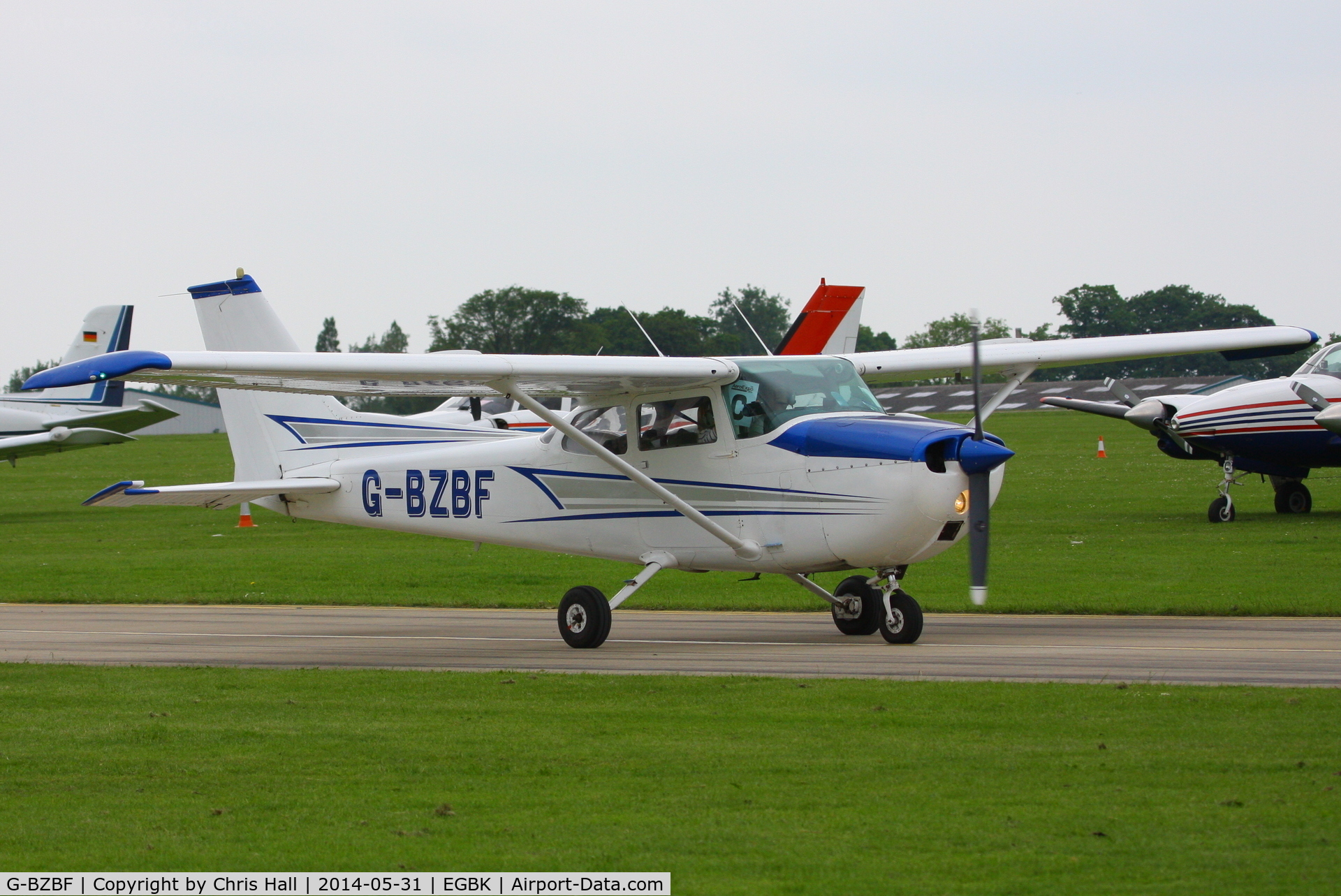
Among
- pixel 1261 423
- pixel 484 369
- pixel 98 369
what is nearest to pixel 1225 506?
pixel 1261 423

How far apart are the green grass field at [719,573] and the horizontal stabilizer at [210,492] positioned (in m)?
2.79

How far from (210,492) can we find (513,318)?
3965 inches

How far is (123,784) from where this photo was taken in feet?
25.6

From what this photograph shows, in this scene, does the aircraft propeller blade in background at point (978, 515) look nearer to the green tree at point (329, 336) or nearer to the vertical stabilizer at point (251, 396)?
the vertical stabilizer at point (251, 396)

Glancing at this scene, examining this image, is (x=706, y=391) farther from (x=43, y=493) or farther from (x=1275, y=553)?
(x=43, y=493)

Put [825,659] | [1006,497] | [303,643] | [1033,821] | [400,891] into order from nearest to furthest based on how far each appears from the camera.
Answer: [400,891] → [1033,821] → [825,659] → [303,643] → [1006,497]

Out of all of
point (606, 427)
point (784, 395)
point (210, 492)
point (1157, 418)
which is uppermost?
point (784, 395)

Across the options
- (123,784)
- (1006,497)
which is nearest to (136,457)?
(1006,497)

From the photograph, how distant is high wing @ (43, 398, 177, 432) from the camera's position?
38.0m

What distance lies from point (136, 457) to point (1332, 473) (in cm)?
4858

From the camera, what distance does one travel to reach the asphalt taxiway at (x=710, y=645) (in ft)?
37.7

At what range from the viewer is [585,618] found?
13.5 metres

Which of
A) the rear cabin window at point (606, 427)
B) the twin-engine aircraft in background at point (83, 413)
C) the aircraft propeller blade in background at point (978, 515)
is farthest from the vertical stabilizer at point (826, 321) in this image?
the aircraft propeller blade in background at point (978, 515)

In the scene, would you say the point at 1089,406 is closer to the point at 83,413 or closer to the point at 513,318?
the point at 83,413
